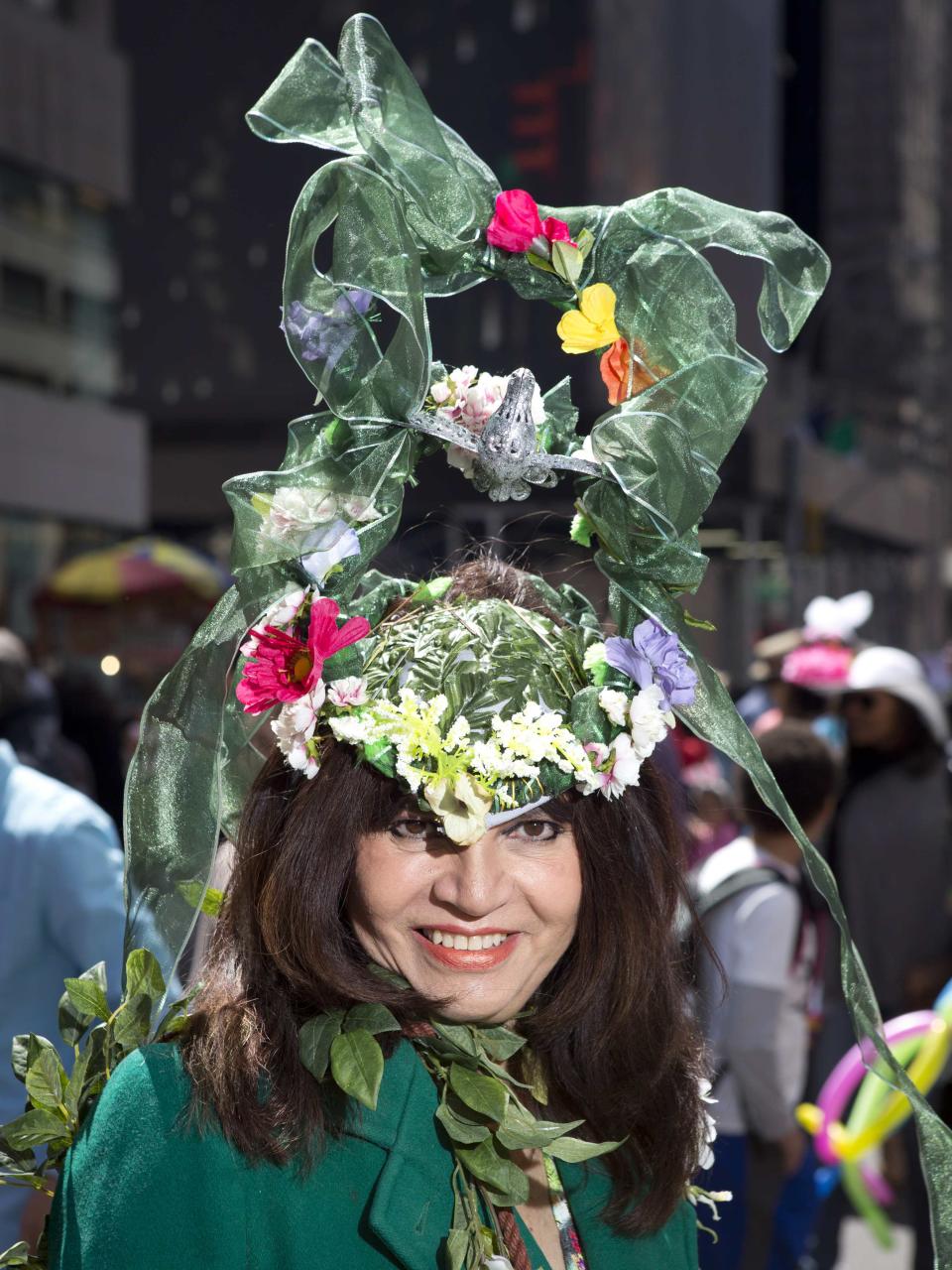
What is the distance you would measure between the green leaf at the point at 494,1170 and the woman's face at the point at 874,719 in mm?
4114

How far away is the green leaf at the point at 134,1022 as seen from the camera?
1.98m

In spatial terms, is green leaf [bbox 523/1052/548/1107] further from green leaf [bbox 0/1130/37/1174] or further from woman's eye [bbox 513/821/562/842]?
green leaf [bbox 0/1130/37/1174]

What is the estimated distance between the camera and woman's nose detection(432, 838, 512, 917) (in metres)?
1.89

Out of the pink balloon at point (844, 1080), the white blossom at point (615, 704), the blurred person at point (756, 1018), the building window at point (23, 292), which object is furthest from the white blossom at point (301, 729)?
the building window at point (23, 292)

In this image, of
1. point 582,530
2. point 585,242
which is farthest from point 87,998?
point 585,242

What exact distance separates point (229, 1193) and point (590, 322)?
111 centimetres

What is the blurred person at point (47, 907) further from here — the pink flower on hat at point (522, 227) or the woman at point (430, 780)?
the pink flower on hat at point (522, 227)

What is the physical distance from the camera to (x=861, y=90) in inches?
1329

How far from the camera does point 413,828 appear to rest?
1.95 meters

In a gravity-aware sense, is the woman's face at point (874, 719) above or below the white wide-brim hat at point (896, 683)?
below

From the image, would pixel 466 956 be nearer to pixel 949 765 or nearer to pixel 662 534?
pixel 662 534

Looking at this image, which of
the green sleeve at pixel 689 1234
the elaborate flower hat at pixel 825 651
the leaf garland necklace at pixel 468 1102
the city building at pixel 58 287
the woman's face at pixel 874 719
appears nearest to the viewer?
the leaf garland necklace at pixel 468 1102

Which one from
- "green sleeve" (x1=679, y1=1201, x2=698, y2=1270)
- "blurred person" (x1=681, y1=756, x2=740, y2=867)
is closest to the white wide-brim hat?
"blurred person" (x1=681, y1=756, x2=740, y2=867)

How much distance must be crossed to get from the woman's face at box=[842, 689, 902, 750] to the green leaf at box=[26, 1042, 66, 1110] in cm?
428
